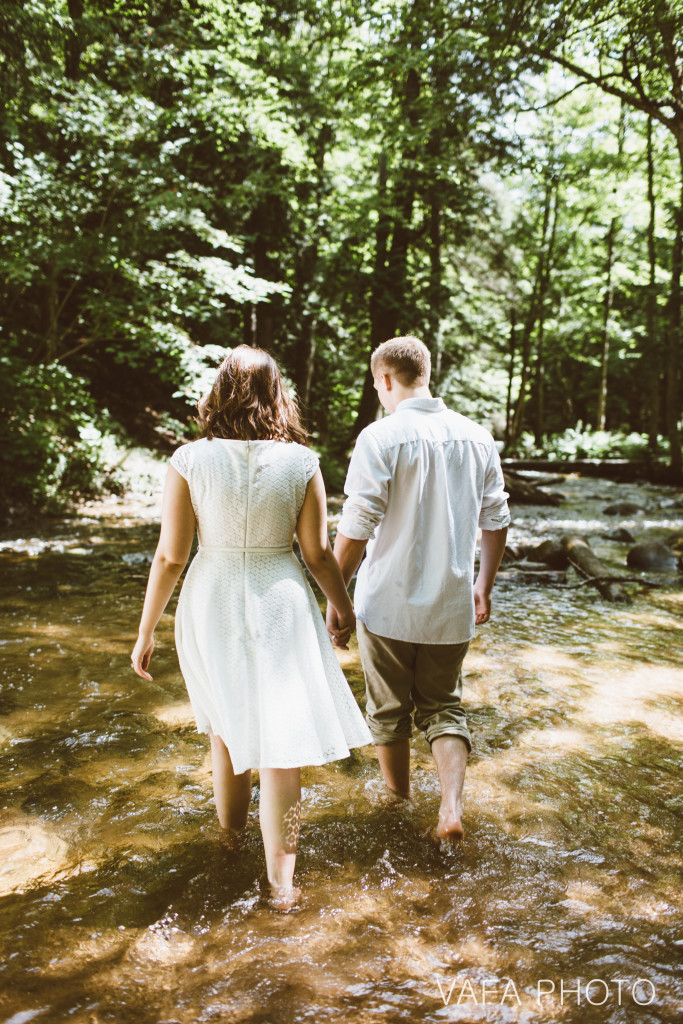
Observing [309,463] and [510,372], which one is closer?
[309,463]

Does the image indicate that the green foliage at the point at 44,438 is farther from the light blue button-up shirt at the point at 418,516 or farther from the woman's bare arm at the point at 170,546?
the light blue button-up shirt at the point at 418,516

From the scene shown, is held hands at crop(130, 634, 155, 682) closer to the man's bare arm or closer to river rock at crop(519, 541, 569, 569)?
the man's bare arm

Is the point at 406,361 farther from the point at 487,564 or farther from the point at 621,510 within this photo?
the point at 621,510

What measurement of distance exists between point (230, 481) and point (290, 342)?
672 inches

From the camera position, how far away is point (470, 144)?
13.4 meters

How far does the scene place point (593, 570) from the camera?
7.88 meters

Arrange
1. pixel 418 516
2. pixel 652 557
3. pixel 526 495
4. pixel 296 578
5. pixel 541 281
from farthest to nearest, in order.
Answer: pixel 541 281
pixel 526 495
pixel 652 557
pixel 418 516
pixel 296 578

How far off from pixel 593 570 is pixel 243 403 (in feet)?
21.3

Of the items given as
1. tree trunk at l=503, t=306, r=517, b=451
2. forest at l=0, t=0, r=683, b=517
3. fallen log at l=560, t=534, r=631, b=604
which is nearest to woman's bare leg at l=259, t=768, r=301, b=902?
fallen log at l=560, t=534, r=631, b=604

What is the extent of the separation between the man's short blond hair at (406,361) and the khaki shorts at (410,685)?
1127 mm

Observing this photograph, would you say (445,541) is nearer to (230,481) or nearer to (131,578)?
(230,481)

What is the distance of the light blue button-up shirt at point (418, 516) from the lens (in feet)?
9.16

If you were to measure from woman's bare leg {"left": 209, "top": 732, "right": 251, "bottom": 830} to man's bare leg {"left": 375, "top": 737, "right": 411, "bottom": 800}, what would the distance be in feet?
2.14

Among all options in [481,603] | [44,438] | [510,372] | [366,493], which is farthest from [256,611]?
[510,372]
